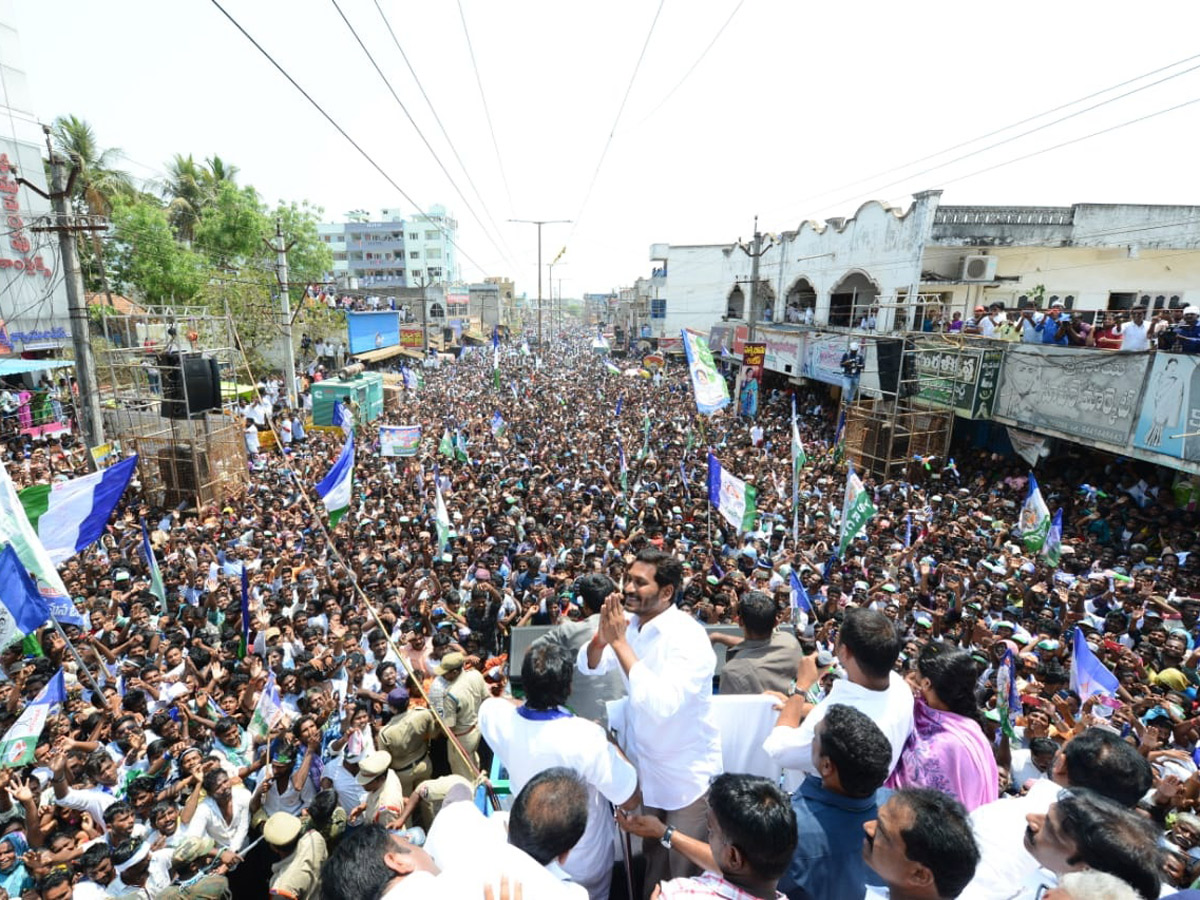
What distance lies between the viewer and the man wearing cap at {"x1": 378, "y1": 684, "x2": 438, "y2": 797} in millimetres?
3707

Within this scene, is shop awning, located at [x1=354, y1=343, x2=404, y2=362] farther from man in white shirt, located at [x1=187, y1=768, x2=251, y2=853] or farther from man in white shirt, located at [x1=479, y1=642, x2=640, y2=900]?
man in white shirt, located at [x1=479, y1=642, x2=640, y2=900]

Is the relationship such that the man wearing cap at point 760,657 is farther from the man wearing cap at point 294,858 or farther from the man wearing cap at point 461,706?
the man wearing cap at point 294,858

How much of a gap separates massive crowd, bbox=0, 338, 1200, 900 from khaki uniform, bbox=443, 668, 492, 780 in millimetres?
19

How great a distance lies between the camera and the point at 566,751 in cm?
225

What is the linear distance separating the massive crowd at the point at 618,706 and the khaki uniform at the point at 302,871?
18 millimetres

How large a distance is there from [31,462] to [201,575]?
25.9ft

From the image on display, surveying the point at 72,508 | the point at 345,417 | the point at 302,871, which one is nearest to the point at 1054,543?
the point at 302,871

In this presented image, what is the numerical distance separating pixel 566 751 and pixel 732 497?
261 inches

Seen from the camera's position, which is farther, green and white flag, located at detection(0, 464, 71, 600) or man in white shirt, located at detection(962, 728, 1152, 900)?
green and white flag, located at detection(0, 464, 71, 600)

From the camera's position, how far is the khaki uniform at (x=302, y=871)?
2.81 metres

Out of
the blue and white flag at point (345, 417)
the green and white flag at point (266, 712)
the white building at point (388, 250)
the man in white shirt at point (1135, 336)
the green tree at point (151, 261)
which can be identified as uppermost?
the white building at point (388, 250)

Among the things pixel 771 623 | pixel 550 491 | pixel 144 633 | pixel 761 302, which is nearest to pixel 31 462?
pixel 144 633

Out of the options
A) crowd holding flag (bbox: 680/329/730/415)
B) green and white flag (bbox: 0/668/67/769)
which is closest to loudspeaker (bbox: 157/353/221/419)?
green and white flag (bbox: 0/668/67/769)

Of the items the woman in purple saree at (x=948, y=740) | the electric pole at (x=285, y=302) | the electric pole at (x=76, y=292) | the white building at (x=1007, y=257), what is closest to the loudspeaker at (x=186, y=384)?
the electric pole at (x=76, y=292)
